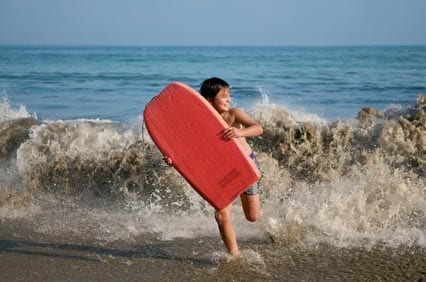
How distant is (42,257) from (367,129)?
4.07 m

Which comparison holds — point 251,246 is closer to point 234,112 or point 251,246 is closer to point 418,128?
point 234,112

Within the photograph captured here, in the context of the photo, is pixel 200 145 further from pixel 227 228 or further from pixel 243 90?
pixel 243 90

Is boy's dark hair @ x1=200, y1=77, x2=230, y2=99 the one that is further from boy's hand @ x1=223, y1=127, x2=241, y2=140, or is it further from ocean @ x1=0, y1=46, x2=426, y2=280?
ocean @ x1=0, y1=46, x2=426, y2=280

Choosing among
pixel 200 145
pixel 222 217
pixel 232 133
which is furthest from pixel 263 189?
pixel 232 133

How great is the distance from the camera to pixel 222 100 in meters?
3.48

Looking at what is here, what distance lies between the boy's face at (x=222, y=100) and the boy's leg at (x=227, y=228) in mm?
694

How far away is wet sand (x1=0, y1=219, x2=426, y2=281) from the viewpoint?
3.29 meters

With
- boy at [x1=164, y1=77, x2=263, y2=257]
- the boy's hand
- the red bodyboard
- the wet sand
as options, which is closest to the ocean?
the wet sand

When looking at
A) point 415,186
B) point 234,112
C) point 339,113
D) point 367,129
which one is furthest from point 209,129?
point 339,113

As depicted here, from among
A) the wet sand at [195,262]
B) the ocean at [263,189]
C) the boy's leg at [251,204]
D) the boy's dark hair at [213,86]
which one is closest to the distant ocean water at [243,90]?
the ocean at [263,189]

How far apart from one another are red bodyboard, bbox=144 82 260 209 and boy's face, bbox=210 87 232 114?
134mm

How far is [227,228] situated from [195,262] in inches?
13.4

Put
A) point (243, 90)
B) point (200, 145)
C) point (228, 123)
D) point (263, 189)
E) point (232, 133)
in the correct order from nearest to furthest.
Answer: point (232, 133)
point (200, 145)
point (228, 123)
point (263, 189)
point (243, 90)

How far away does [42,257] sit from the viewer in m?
3.75
